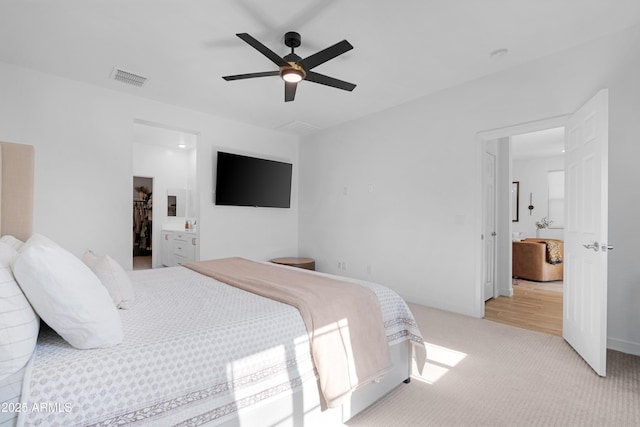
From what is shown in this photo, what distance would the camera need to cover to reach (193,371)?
114 centimetres

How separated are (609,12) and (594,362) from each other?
8.56 feet

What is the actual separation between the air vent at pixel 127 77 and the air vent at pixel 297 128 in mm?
2132

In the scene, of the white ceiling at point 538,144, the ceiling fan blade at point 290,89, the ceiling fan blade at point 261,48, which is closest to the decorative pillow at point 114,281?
the ceiling fan blade at point 261,48

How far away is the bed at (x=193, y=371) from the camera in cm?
93

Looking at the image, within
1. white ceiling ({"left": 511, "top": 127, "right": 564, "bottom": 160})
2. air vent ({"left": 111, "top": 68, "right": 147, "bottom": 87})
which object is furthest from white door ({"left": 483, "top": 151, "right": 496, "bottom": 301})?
air vent ({"left": 111, "top": 68, "right": 147, "bottom": 87})

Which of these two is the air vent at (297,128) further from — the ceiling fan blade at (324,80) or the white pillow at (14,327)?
the white pillow at (14,327)

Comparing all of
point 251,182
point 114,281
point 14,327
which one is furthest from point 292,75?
point 251,182

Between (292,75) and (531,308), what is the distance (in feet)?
12.6

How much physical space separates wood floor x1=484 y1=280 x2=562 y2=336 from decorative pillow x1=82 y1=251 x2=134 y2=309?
11.4 ft

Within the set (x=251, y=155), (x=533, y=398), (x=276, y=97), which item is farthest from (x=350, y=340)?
(x=251, y=155)

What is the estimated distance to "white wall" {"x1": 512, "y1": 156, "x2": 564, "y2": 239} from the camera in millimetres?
7266

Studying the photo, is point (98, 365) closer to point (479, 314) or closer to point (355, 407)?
point (355, 407)

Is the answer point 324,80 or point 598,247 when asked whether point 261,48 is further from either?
point 598,247

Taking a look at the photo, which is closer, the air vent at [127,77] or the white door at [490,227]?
the air vent at [127,77]
